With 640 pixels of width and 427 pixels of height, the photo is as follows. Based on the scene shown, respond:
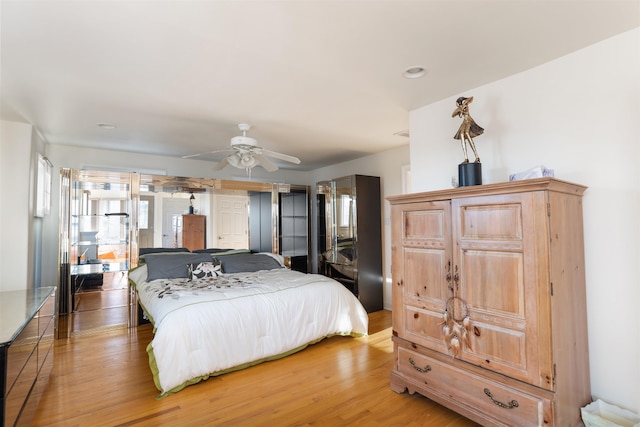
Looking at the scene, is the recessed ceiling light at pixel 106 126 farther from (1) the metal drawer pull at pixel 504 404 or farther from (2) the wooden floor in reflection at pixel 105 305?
(1) the metal drawer pull at pixel 504 404

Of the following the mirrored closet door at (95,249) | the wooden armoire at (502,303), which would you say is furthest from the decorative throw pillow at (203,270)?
the wooden armoire at (502,303)

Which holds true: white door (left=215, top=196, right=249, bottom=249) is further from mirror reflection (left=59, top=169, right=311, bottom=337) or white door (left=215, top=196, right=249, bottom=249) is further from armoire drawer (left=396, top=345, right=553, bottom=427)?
armoire drawer (left=396, top=345, right=553, bottom=427)

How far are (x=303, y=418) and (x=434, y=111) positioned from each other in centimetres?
270

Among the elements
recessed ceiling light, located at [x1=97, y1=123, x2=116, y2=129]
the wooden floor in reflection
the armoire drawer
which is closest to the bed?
the wooden floor in reflection

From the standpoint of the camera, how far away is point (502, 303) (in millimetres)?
1863

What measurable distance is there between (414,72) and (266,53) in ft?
3.51

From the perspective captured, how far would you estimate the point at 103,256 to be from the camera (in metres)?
4.15

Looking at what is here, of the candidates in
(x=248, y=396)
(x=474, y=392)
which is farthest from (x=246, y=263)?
(x=474, y=392)

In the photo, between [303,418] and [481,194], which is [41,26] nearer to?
[481,194]

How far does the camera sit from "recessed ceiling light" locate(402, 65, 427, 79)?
2.26 metres

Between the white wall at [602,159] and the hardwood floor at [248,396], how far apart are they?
3.22 ft

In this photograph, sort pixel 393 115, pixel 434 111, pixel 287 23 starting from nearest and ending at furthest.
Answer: pixel 287 23
pixel 434 111
pixel 393 115

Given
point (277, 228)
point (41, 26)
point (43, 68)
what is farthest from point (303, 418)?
point (277, 228)

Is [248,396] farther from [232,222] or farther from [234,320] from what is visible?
[232,222]
